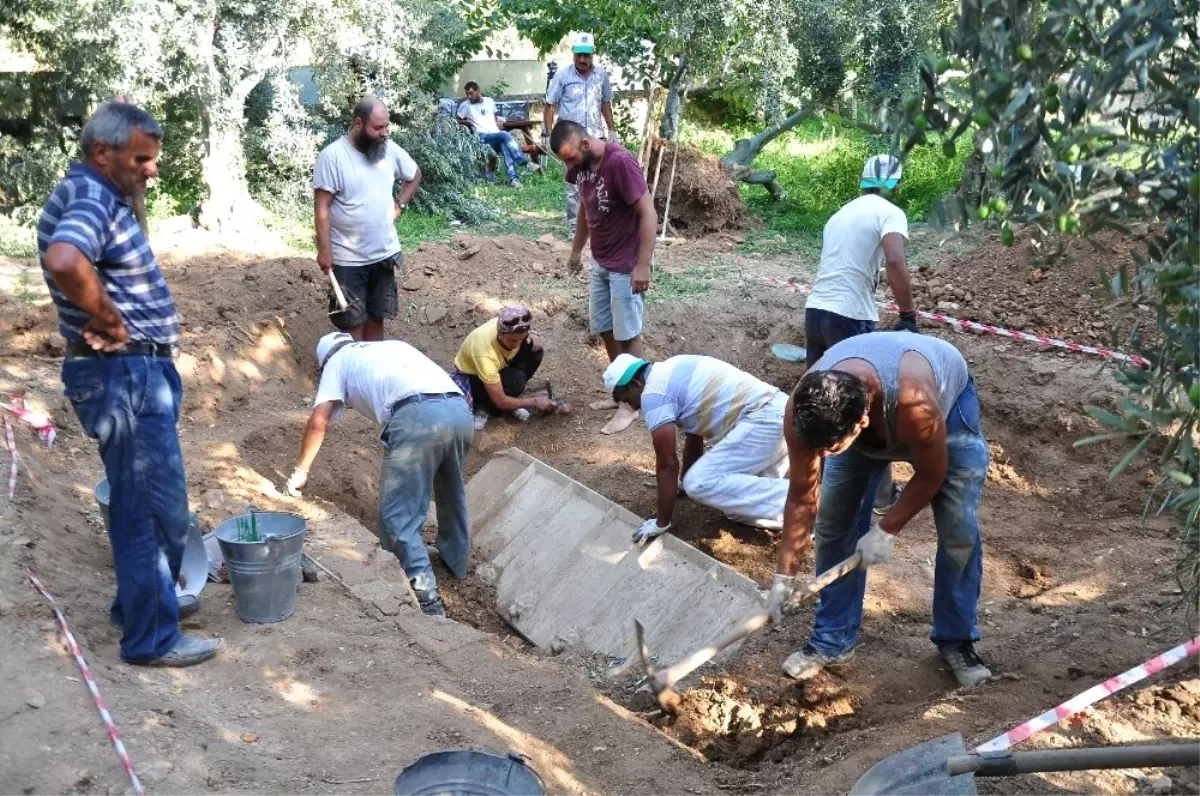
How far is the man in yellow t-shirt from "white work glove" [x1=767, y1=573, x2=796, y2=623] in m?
3.55

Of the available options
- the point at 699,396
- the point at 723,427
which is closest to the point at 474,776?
the point at 699,396

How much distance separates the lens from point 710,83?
1241 centimetres

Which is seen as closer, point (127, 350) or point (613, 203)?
→ point (127, 350)

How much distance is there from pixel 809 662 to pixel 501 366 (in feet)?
11.5

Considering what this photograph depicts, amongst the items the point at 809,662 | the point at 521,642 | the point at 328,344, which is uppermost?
the point at 328,344

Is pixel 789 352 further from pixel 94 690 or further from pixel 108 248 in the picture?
pixel 94 690

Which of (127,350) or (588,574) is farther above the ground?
(127,350)

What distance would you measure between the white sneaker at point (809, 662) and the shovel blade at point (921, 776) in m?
1.17

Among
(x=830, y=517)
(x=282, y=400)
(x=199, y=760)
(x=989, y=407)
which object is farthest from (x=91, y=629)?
(x=989, y=407)

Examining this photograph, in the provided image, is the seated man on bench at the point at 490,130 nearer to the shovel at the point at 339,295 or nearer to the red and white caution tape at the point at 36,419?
the shovel at the point at 339,295

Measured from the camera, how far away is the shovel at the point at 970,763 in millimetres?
2789

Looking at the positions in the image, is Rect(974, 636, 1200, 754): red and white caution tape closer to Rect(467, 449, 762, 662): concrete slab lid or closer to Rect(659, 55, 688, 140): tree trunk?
Rect(467, 449, 762, 662): concrete slab lid

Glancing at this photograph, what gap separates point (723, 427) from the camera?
5.72 m

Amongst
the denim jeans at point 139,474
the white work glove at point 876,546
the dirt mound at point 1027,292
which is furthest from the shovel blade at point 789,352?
the denim jeans at point 139,474
